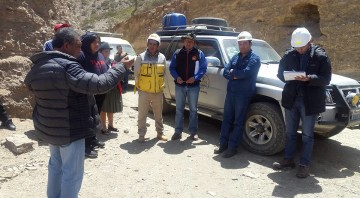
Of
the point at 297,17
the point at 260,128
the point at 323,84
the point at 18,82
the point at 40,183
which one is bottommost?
the point at 40,183

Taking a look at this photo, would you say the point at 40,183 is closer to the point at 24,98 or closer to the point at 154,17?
the point at 24,98

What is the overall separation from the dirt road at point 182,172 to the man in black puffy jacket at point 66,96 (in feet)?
3.57

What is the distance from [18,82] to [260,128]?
13.9 feet

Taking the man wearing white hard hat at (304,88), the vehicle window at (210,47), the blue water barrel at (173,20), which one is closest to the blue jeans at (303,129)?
the man wearing white hard hat at (304,88)

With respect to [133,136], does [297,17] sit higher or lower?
higher

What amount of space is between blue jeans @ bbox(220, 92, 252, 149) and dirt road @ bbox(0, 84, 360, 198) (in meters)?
0.27

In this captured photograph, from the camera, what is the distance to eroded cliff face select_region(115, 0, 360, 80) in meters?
13.3

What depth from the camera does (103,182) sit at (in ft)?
13.6

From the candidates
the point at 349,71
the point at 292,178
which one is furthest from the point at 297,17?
the point at 292,178

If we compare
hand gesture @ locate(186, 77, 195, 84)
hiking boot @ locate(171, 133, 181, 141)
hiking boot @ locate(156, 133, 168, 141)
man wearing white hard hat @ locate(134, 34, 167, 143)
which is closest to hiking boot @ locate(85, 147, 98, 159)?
man wearing white hard hat @ locate(134, 34, 167, 143)

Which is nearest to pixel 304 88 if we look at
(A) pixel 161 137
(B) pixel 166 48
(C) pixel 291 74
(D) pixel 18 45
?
(C) pixel 291 74

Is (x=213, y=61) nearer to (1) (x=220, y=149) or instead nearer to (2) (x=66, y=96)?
(1) (x=220, y=149)

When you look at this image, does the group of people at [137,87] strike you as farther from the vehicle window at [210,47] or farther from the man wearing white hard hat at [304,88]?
the vehicle window at [210,47]

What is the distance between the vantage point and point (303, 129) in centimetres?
442
